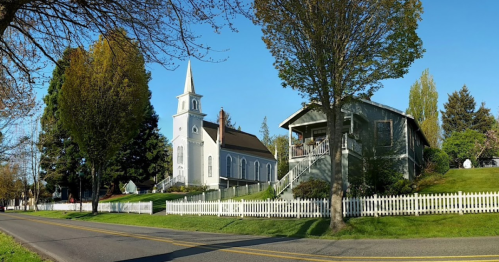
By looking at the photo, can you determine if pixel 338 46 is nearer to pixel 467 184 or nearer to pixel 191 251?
pixel 191 251

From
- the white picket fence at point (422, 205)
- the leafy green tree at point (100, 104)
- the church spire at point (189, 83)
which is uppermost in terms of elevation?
the church spire at point (189, 83)

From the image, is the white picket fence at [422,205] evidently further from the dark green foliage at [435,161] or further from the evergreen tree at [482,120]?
the evergreen tree at [482,120]

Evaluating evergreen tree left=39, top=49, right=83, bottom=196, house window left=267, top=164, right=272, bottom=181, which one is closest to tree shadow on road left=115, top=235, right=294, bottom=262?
house window left=267, top=164, right=272, bottom=181

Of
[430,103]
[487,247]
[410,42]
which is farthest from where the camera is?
[430,103]

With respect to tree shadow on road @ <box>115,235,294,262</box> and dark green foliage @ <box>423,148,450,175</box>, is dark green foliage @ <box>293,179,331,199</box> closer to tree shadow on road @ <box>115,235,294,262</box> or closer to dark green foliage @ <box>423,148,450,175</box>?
tree shadow on road @ <box>115,235,294,262</box>

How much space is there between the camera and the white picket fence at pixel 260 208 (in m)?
19.2

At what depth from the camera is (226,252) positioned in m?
10.6

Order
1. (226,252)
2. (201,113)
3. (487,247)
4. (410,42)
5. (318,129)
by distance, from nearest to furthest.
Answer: (487,247) < (226,252) < (410,42) < (318,129) < (201,113)

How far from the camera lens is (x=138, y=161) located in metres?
53.4

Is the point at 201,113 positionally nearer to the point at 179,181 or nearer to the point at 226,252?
the point at 179,181

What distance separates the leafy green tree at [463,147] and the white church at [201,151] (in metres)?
23.6

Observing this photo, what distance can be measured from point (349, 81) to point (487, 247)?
27.3 feet

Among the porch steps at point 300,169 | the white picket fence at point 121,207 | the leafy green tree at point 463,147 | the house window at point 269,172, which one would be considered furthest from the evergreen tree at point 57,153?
the leafy green tree at point 463,147

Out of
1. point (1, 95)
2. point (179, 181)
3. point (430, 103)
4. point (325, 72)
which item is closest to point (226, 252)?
point (1, 95)
